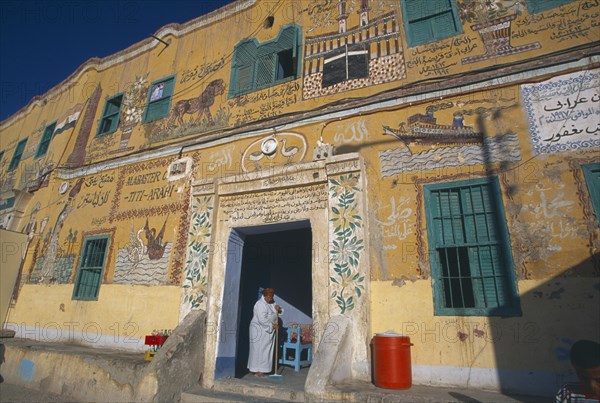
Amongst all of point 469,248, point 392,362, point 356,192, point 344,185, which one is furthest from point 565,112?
point 392,362

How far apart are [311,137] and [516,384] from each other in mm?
4536

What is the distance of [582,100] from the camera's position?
4.66 m

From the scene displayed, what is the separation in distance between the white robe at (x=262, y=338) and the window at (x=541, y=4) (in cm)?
649

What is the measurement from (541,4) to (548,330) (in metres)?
4.78

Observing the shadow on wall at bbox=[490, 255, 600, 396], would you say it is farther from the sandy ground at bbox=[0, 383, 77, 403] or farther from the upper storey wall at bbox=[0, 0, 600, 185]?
the sandy ground at bbox=[0, 383, 77, 403]

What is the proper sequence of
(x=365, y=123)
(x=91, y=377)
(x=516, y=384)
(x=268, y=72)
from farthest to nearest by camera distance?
(x=268, y=72) < (x=365, y=123) < (x=91, y=377) < (x=516, y=384)

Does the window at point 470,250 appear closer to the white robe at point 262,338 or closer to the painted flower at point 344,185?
the painted flower at point 344,185

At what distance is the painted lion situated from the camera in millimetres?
7992

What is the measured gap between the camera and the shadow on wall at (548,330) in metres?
3.90

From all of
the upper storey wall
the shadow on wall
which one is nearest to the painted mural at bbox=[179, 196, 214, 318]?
the upper storey wall

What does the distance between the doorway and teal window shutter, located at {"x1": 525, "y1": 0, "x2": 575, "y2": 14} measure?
481 centimetres

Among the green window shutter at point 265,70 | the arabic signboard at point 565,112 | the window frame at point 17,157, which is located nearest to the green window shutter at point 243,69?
the green window shutter at point 265,70

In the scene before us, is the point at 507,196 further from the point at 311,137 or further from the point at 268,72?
the point at 268,72

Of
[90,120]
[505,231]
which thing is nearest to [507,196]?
[505,231]
